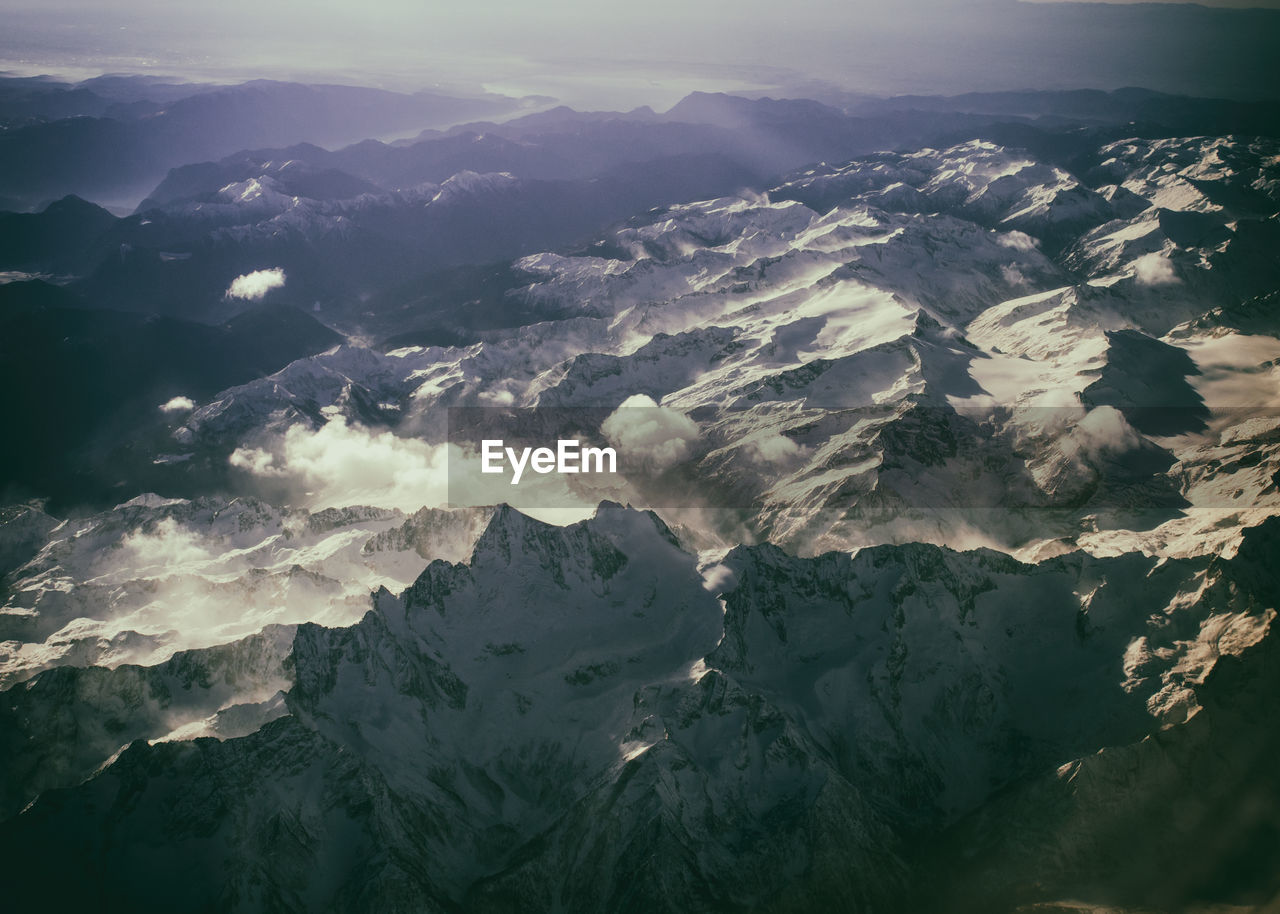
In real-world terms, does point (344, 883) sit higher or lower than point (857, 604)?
lower

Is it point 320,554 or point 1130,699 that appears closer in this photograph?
point 1130,699

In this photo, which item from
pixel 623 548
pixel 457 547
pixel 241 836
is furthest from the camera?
pixel 457 547

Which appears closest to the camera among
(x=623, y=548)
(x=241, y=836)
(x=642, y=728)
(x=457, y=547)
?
(x=241, y=836)

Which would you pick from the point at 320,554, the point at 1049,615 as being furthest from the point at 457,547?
the point at 1049,615

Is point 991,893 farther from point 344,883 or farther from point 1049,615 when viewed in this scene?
point 344,883

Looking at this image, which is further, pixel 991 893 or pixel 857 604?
pixel 857 604

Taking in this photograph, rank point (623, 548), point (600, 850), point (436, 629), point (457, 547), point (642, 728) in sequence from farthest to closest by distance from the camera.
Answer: point (457, 547) < point (623, 548) < point (436, 629) < point (642, 728) < point (600, 850)

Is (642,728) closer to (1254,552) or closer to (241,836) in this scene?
(241,836)

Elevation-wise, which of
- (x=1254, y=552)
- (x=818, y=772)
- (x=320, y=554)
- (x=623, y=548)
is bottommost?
(x=320, y=554)

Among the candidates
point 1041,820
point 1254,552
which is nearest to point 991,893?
point 1041,820
